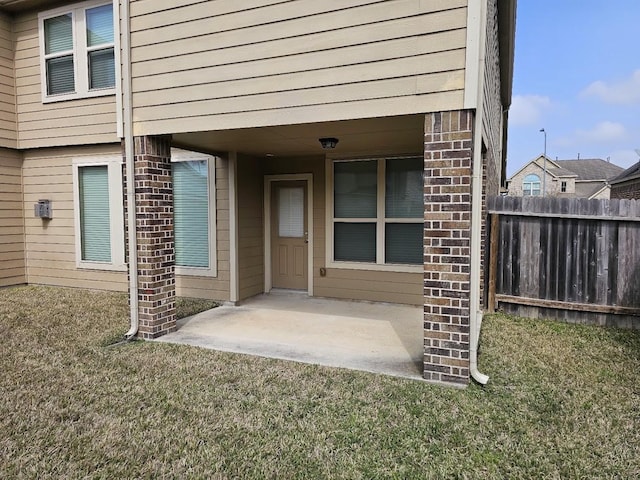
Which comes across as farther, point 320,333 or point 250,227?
point 250,227

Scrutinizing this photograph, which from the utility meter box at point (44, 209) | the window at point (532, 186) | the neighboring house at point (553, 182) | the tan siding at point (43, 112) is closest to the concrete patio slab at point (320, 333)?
the tan siding at point (43, 112)

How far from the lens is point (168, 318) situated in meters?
5.21

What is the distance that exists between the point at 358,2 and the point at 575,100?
2617 inches

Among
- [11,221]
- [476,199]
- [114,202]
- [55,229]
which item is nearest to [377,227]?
[476,199]

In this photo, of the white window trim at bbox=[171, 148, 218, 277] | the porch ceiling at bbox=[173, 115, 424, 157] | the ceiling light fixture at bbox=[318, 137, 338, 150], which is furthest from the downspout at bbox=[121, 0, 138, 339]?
the ceiling light fixture at bbox=[318, 137, 338, 150]

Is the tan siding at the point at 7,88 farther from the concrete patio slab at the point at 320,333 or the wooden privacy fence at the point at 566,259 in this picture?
the wooden privacy fence at the point at 566,259

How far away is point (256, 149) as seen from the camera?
21.7 feet

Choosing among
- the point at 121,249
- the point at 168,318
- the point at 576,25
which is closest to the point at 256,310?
the point at 168,318

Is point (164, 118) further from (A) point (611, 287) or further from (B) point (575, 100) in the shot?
(B) point (575, 100)

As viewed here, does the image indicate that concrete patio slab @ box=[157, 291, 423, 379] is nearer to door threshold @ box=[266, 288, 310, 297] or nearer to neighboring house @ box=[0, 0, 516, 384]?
neighboring house @ box=[0, 0, 516, 384]

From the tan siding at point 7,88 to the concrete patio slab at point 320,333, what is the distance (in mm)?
5419

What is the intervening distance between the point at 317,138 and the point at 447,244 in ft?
8.17

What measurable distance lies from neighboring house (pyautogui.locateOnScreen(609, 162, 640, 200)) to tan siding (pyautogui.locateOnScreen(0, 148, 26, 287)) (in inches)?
679

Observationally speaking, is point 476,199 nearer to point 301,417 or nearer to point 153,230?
point 301,417
